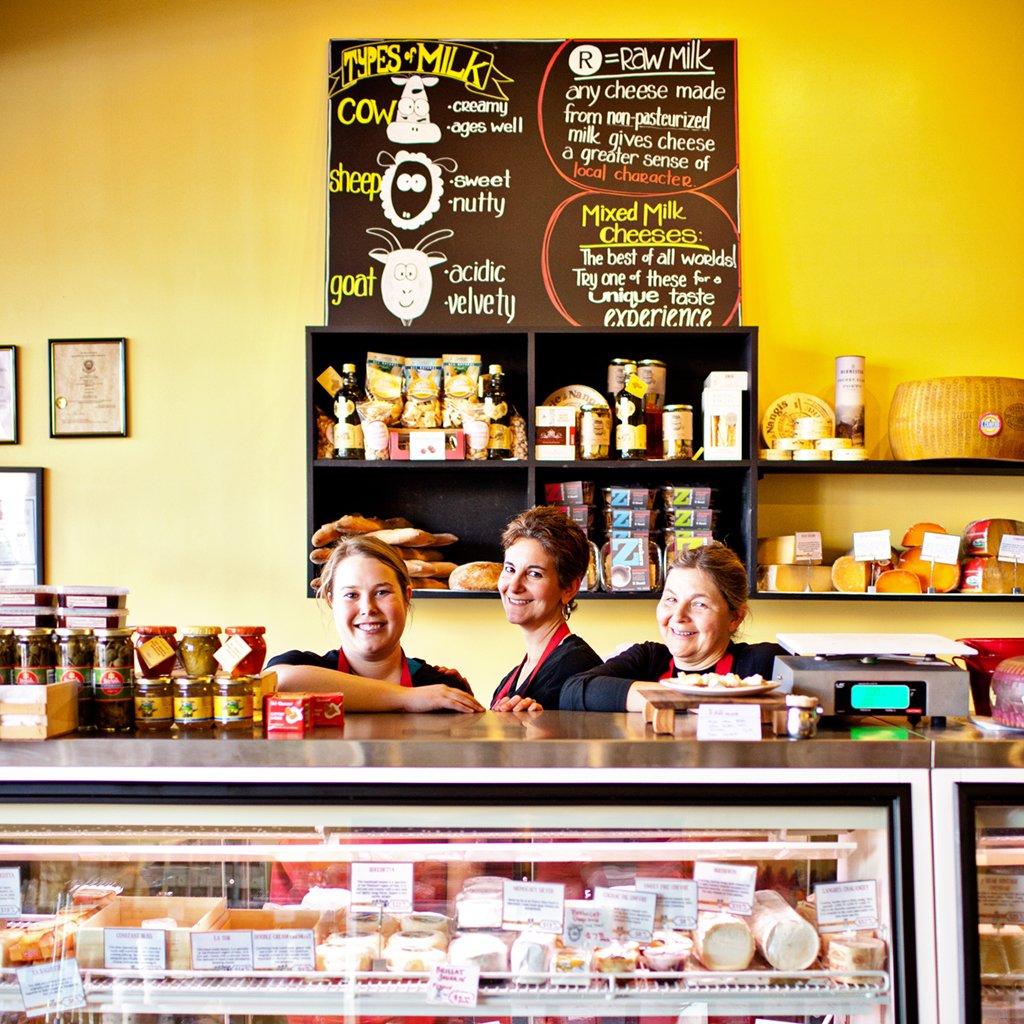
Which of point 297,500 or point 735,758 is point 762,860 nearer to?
point 735,758

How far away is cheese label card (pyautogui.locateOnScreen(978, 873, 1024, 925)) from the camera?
57.9 inches

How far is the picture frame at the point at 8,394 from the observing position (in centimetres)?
366

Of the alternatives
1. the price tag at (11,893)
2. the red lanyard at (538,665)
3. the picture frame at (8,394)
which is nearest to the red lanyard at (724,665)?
the red lanyard at (538,665)

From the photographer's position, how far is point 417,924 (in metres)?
1.55

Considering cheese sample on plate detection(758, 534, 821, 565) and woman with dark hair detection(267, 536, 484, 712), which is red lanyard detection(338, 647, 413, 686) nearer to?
woman with dark hair detection(267, 536, 484, 712)

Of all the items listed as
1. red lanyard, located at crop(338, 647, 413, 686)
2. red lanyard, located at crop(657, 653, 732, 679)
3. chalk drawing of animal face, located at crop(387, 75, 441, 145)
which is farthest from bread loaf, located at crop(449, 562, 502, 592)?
chalk drawing of animal face, located at crop(387, 75, 441, 145)

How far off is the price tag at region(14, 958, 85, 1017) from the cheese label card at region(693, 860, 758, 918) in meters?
0.95

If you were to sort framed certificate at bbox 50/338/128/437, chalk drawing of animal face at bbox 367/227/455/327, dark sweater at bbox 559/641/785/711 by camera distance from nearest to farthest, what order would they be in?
1. dark sweater at bbox 559/641/785/711
2. chalk drawing of animal face at bbox 367/227/455/327
3. framed certificate at bbox 50/338/128/437

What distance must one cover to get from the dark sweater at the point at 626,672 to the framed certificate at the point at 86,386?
2195 millimetres

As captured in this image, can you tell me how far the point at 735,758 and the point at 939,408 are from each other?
2.17 metres

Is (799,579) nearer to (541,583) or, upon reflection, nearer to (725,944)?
(541,583)

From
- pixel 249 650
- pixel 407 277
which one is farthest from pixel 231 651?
pixel 407 277

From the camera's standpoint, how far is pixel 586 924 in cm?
153

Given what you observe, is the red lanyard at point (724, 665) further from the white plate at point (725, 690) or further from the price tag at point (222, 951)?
the price tag at point (222, 951)
